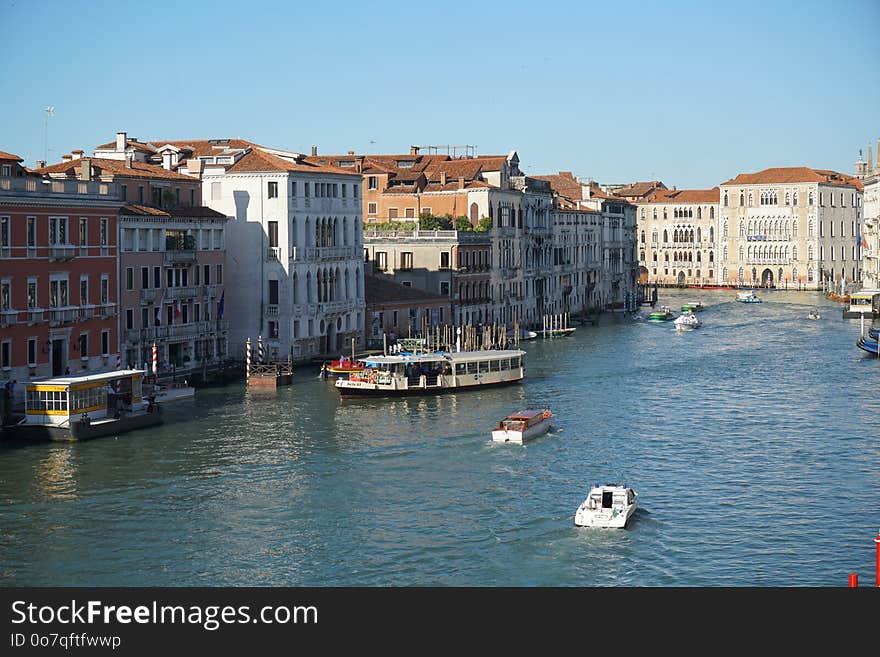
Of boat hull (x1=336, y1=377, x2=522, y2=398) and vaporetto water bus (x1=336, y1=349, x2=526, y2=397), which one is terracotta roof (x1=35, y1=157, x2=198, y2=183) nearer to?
vaporetto water bus (x1=336, y1=349, x2=526, y2=397)

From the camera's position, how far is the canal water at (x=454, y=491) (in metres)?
15.1

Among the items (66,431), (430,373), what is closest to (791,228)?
(430,373)

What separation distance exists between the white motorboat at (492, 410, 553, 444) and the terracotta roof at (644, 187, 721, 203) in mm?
62156

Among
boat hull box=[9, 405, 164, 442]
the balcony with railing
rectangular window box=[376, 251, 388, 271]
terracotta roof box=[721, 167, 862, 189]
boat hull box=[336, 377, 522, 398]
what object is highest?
terracotta roof box=[721, 167, 862, 189]

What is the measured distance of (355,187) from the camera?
37594 mm

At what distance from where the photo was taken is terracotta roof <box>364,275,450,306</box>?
39.0m

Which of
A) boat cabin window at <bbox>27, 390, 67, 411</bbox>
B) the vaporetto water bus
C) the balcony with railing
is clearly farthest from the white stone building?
boat cabin window at <bbox>27, 390, 67, 411</bbox>

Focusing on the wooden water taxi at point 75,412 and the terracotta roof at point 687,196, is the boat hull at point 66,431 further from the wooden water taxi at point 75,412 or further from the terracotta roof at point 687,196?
the terracotta roof at point 687,196

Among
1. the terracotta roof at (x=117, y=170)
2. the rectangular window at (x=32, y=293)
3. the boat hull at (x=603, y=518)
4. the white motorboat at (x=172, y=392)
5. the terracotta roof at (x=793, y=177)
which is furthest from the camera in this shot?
the terracotta roof at (x=793, y=177)

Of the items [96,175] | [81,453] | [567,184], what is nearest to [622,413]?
[81,453]

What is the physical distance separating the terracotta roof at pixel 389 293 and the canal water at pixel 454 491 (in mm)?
8057

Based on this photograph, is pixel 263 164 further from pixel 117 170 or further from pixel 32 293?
pixel 32 293

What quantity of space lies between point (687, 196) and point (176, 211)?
58.6 metres

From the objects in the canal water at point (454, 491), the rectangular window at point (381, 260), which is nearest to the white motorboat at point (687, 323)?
the rectangular window at point (381, 260)
